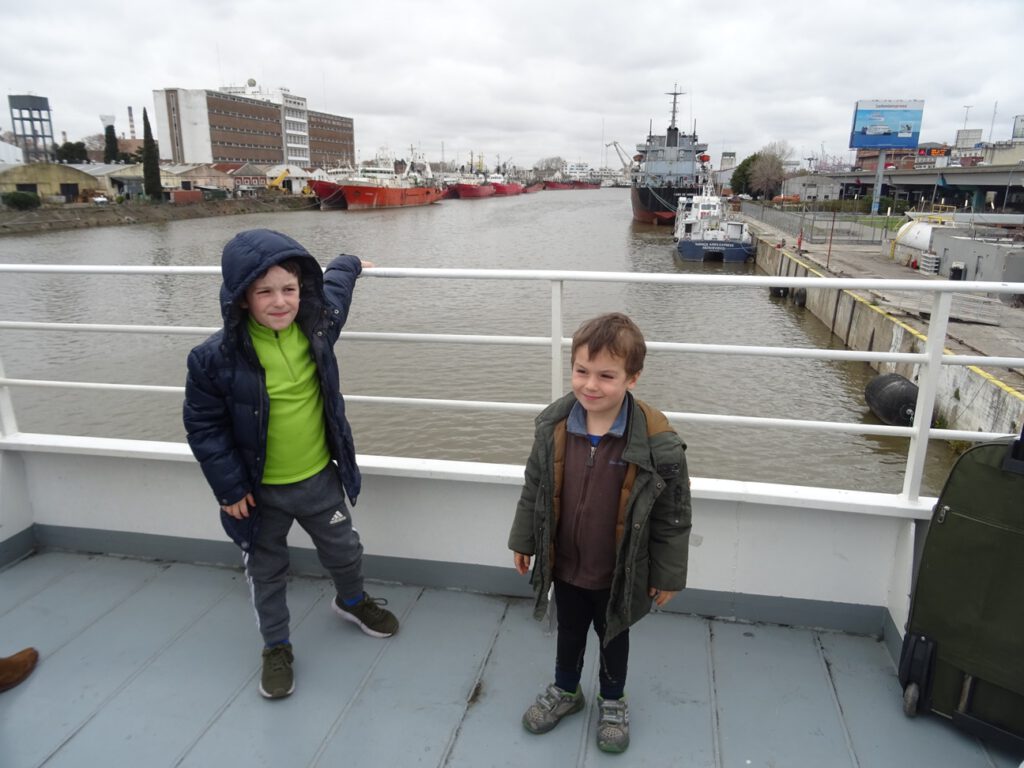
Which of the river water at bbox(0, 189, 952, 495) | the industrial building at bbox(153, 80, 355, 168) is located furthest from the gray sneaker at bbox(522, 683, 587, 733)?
the industrial building at bbox(153, 80, 355, 168)

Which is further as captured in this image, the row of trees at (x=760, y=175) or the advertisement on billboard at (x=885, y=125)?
the row of trees at (x=760, y=175)

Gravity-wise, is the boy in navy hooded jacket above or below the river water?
above

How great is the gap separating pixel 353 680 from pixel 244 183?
278ft

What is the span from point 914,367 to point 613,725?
12.6 m

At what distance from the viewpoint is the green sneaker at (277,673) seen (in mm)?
2055

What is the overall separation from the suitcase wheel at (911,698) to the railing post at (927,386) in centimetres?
58

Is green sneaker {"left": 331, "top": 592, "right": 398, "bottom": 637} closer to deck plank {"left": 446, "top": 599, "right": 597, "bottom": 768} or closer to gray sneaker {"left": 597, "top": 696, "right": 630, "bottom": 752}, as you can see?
deck plank {"left": 446, "top": 599, "right": 597, "bottom": 768}

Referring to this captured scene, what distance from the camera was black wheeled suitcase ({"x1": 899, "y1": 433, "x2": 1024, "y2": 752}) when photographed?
5.60 feet

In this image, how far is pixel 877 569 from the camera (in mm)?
2289

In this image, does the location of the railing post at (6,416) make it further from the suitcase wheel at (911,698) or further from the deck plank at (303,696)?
the suitcase wheel at (911,698)

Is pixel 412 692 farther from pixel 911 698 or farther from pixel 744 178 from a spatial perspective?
pixel 744 178

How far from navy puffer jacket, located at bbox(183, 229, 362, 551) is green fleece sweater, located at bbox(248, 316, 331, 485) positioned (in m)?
0.03

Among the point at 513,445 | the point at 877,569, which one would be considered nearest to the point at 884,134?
the point at 513,445

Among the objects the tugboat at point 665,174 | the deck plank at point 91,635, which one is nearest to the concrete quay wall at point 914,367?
the deck plank at point 91,635
